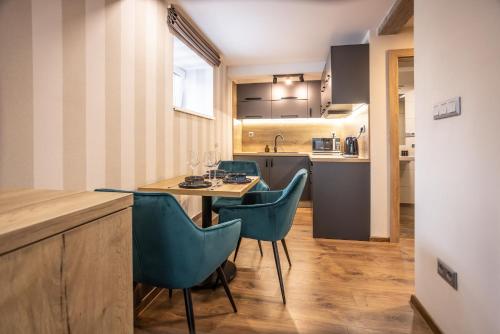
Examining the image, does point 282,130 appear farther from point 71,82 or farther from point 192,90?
point 71,82

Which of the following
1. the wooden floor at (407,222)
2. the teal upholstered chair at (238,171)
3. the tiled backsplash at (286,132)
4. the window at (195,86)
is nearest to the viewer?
the teal upholstered chair at (238,171)

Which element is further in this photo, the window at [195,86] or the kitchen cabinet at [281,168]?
the kitchen cabinet at [281,168]

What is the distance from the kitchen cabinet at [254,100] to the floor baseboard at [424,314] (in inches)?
140

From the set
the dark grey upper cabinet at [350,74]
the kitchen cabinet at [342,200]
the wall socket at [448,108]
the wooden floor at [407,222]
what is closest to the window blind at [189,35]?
the dark grey upper cabinet at [350,74]

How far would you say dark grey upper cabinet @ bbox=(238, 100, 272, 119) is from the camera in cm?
479

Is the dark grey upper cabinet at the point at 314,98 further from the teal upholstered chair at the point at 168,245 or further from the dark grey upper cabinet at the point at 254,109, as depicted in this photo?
the teal upholstered chair at the point at 168,245

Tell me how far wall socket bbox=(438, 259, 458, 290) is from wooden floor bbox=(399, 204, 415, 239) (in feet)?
6.04

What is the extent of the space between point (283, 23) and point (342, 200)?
2.01 metres

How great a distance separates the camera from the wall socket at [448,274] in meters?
1.31

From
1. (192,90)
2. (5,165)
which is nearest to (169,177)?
(5,165)

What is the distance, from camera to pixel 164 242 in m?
1.20

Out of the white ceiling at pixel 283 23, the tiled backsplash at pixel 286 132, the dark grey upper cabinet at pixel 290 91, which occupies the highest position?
the white ceiling at pixel 283 23

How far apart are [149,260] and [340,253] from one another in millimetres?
2012

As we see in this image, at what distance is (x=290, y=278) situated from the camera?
7.07ft
